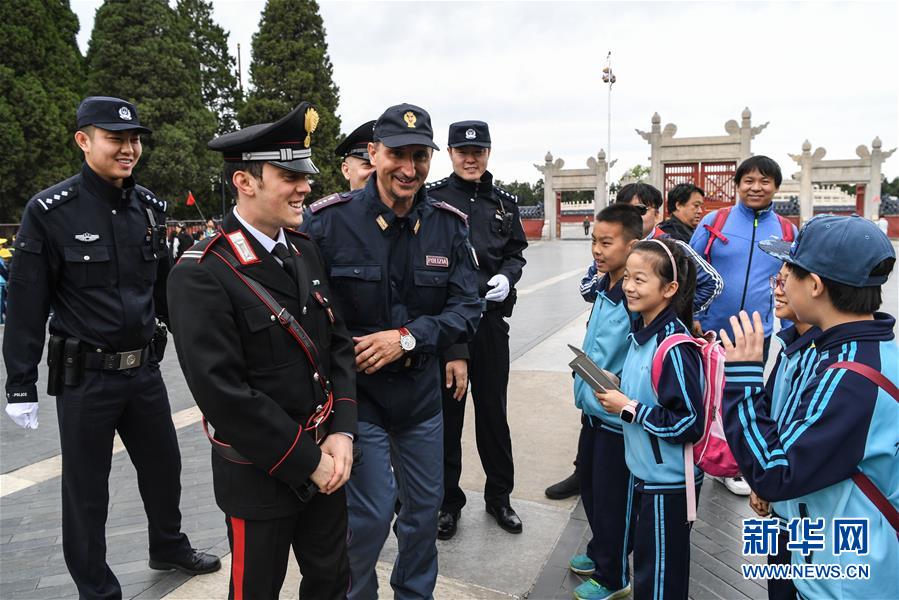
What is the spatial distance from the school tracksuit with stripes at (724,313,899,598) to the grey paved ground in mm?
1258

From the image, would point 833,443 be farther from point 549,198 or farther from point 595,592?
point 549,198

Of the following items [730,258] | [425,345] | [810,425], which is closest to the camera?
[810,425]

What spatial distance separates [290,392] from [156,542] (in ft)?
5.50

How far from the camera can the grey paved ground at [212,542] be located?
3.04m

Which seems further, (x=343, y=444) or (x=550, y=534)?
(x=550, y=534)

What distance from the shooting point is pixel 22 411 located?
2863mm

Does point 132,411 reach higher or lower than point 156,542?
higher

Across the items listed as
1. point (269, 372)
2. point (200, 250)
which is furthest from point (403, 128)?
point (269, 372)

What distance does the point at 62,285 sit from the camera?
2.92 metres

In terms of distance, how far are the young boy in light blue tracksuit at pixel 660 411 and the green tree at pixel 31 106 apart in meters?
25.2

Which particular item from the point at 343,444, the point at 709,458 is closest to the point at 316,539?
the point at 343,444

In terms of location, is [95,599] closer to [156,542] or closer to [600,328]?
[156,542]

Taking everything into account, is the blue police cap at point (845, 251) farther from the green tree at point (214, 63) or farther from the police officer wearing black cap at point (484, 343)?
the green tree at point (214, 63)

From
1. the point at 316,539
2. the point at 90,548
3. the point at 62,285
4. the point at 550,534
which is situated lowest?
the point at 550,534
